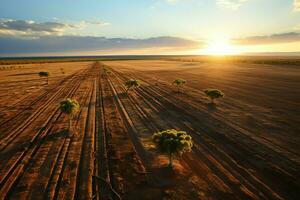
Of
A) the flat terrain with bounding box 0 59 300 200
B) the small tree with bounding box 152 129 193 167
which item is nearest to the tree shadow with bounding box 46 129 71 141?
the flat terrain with bounding box 0 59 300 200

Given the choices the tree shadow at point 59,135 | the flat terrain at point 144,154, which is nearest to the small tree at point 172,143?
the flat terrain at point 144,154

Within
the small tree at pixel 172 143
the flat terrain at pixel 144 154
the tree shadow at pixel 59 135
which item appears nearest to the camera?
the flat terrain at pixel 144 154

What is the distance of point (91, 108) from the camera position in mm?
23328

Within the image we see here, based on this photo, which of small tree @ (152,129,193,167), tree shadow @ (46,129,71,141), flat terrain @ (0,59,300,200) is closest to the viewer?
flat terrain @ (0,59,300,200)

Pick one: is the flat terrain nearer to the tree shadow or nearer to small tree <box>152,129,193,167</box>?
the tree shadow

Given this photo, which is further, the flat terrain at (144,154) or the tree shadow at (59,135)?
the tree shadow at (59,135)

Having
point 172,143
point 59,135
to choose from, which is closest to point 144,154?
point 172,143

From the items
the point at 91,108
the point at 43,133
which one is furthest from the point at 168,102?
the point at 43,133

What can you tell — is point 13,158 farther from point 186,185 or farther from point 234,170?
point 234,170

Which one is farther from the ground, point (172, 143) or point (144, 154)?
point (172, 143)

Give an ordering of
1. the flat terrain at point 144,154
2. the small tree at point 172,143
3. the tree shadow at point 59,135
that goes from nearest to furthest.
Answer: the flat terrain at point 144,154, the small tree at point 172,143, the tree shadow at point 59,135

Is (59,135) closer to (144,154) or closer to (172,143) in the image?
(144,154)

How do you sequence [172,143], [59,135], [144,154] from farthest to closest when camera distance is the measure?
[59,135]
[144,154]
[172,143]

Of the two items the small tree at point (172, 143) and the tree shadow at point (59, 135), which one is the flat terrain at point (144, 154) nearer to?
the tree shadow at point (59, 135)
